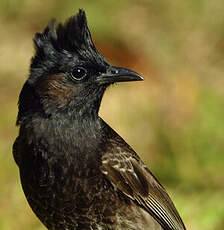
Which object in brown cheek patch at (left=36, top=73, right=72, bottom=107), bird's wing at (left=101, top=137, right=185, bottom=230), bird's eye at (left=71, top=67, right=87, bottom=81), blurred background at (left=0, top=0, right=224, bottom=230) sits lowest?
bird's wing at (left=101, top=137, right=185, bottom=230)

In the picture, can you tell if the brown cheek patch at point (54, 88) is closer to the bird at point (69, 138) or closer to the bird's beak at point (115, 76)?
the bird at point (69, 138)

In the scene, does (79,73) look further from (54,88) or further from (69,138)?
(69,138)

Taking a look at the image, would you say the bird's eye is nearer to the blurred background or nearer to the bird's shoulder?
the bird's shoulder

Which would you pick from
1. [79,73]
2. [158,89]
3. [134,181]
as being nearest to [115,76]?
[79,73]

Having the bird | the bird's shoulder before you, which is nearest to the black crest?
the bird

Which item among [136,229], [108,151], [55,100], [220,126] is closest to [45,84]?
[55,100]

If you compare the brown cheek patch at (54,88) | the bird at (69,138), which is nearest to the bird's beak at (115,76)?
the bird at (69,138)

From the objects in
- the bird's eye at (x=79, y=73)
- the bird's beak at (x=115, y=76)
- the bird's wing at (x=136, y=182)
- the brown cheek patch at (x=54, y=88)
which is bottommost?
the bird's wing at (x=136, y=182)
